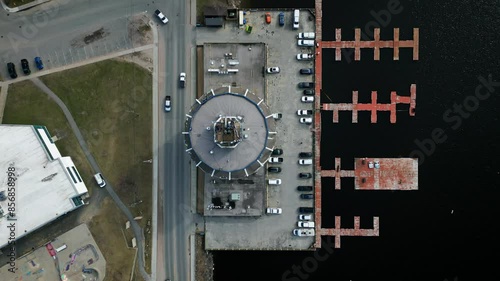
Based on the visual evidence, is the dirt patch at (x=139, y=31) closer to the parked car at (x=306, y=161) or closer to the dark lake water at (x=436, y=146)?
the dark lake water at (x=436, y=146)

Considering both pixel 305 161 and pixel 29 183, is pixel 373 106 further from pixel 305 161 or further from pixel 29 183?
pixel 29 183

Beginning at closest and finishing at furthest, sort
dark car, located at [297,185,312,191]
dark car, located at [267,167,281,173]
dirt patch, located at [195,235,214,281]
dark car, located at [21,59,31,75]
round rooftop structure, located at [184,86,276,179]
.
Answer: round rooftop structure, located at [184,86,276,179]
dark car, located at [267,167,281,173]
dark car, located at [297,185,312,191]
dark car, located at [21,59,31,75]
dirt patch, located at [195,235,214,281]

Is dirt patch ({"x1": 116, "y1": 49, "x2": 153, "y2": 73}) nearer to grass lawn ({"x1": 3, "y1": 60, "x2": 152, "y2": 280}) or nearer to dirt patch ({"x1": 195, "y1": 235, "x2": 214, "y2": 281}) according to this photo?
grass lawn ({"x1": 3, "y1": 60, "x2": 152, "y2": 280})

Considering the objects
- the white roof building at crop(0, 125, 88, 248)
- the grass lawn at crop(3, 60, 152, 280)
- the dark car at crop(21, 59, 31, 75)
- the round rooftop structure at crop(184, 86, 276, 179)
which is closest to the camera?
the round rooftop structure at crop(184, 86, 276, 179)

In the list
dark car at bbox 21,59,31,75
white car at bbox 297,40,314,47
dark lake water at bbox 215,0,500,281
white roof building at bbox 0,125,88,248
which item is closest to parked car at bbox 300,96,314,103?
dark lake water at bbox 215,0,500,281

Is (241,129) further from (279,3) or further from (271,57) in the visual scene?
(279,3)

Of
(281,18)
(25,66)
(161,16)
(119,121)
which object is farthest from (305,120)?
(25,66)
